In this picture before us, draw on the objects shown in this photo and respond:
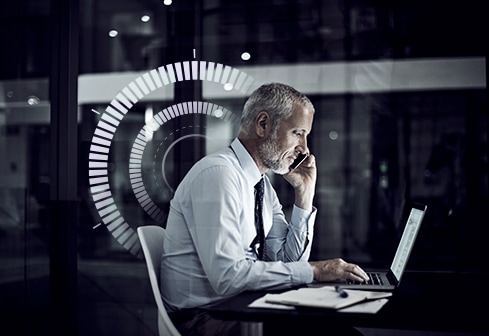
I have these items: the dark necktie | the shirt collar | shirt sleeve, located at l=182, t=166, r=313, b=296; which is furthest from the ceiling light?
shirt sleeve, located at l=182, t=166, r=313, b=296

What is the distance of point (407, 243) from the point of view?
223 cm

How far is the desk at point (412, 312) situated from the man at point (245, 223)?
15cm

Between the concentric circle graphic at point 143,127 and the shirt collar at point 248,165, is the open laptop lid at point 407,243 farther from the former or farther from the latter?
the concentric circle graphic at point 143,127

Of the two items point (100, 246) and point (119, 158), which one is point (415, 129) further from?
point (100, 246)

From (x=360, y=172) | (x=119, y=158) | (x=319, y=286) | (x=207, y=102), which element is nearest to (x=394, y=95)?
(x=360, y=172)

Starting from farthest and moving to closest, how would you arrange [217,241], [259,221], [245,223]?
[259,221] → [245,223] → [217,241]

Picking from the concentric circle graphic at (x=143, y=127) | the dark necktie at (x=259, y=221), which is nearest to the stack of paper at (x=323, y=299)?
the dark necktie at (x=259, y=221)

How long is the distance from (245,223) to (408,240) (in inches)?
24.8

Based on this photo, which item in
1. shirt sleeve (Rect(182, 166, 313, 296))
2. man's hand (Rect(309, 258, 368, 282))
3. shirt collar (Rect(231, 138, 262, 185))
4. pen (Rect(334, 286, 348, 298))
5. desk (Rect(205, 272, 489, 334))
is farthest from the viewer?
shirt collar (Rect(231, 138, 262, 185))

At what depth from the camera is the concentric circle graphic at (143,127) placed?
8.42 ft

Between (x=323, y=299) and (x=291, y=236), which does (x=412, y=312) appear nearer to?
(x=323, y=299)

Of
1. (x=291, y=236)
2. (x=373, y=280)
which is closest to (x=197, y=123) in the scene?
(x=291, y=236)

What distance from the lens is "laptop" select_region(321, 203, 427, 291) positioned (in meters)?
2.09

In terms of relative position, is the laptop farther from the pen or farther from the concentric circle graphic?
the concentric circle graphic
